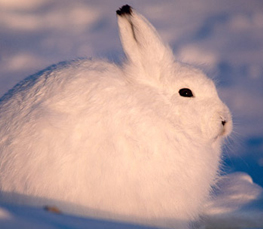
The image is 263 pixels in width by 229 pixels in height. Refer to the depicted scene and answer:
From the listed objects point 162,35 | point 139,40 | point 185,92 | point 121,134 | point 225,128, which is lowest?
point 121,134

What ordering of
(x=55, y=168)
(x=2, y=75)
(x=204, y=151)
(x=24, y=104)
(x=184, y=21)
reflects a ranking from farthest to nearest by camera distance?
(x=184, y=21) → (x=2, y=75) → (x=204, y=151) → (x=24, y=104) → (x=55, y=168)

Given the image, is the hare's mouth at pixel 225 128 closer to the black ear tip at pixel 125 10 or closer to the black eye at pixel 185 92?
the black eye at pixel 185 92

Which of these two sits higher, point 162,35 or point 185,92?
point 162,35

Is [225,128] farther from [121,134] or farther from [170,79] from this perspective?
[121,134]

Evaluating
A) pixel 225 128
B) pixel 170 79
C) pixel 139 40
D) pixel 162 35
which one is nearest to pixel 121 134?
pixel 170 79

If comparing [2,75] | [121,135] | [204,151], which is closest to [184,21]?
[2,75]

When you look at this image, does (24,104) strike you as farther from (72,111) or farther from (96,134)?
(96,134)
